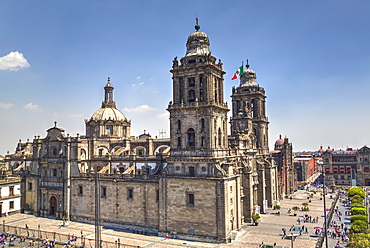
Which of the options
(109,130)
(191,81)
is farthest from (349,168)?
(191,81)

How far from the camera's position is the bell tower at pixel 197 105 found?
43.4 metres

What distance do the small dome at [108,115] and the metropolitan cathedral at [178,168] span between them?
0.25m

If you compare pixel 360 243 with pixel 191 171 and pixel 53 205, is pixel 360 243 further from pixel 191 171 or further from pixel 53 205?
pixel 53 205

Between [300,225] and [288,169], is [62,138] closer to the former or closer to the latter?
[300,225]

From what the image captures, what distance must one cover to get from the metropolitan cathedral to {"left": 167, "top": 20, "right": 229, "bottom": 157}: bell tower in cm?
15

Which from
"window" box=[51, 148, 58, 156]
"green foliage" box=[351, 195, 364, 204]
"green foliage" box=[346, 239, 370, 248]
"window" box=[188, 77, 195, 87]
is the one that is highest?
"window" box=[188, 77, 195, 87]

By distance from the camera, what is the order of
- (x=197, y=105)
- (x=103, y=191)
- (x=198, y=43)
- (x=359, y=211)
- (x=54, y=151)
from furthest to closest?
(x=54, y=151) < (x=103, y=191) < (x=359, y=211) < (x=198, y=43) < (x=197, y=105)

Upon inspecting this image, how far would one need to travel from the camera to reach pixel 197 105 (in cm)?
4350

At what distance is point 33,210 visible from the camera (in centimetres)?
6147

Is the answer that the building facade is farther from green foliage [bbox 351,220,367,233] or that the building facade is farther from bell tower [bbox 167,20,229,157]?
bell tower [bbox 167,20,229,157]

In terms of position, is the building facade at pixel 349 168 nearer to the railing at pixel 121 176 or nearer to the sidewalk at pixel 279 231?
the sidewalk at pixel 279 231

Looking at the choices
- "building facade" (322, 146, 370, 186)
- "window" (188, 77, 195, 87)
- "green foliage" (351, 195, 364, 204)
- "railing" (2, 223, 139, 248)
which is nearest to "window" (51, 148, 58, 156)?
"railing" (2, 223, 139, 248)

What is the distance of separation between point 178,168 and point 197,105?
32.4ft

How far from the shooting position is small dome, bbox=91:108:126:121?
71562mm
